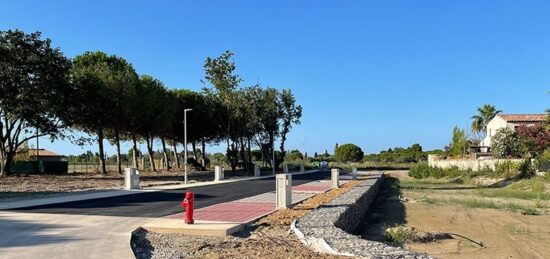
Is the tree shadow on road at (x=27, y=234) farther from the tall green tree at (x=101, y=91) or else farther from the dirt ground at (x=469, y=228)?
the tall green tree at (x=101, y=91)

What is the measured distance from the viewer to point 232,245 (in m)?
10.8

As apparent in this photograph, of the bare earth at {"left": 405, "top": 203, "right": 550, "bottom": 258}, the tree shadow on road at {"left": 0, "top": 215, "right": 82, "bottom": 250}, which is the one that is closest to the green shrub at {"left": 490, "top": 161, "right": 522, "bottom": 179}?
the bare earth at {"left": 405, "top": 203, "right": 550, "bottom": 258}

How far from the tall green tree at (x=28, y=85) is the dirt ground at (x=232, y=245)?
99.6 ft

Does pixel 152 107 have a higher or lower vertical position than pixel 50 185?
higher

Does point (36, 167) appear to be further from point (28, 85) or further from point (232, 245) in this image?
point (232, 245)

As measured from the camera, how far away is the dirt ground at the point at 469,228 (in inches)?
558

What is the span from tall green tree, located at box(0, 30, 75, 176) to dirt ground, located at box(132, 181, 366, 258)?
30358mm

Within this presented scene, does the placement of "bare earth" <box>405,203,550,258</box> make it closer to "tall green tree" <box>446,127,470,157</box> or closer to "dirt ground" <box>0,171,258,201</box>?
"dirt ground" <box>0,171,258,201</box>

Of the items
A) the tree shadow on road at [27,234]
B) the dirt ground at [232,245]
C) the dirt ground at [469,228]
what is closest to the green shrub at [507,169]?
the dirt ground at [469,228]

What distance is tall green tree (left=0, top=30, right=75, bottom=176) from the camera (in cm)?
3831

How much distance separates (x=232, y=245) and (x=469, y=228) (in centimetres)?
1094

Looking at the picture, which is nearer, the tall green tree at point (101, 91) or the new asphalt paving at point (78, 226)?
the new asphalt paving at point (78, 226)

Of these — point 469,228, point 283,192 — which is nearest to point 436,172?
point 469,228

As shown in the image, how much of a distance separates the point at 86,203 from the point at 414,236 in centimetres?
1205
